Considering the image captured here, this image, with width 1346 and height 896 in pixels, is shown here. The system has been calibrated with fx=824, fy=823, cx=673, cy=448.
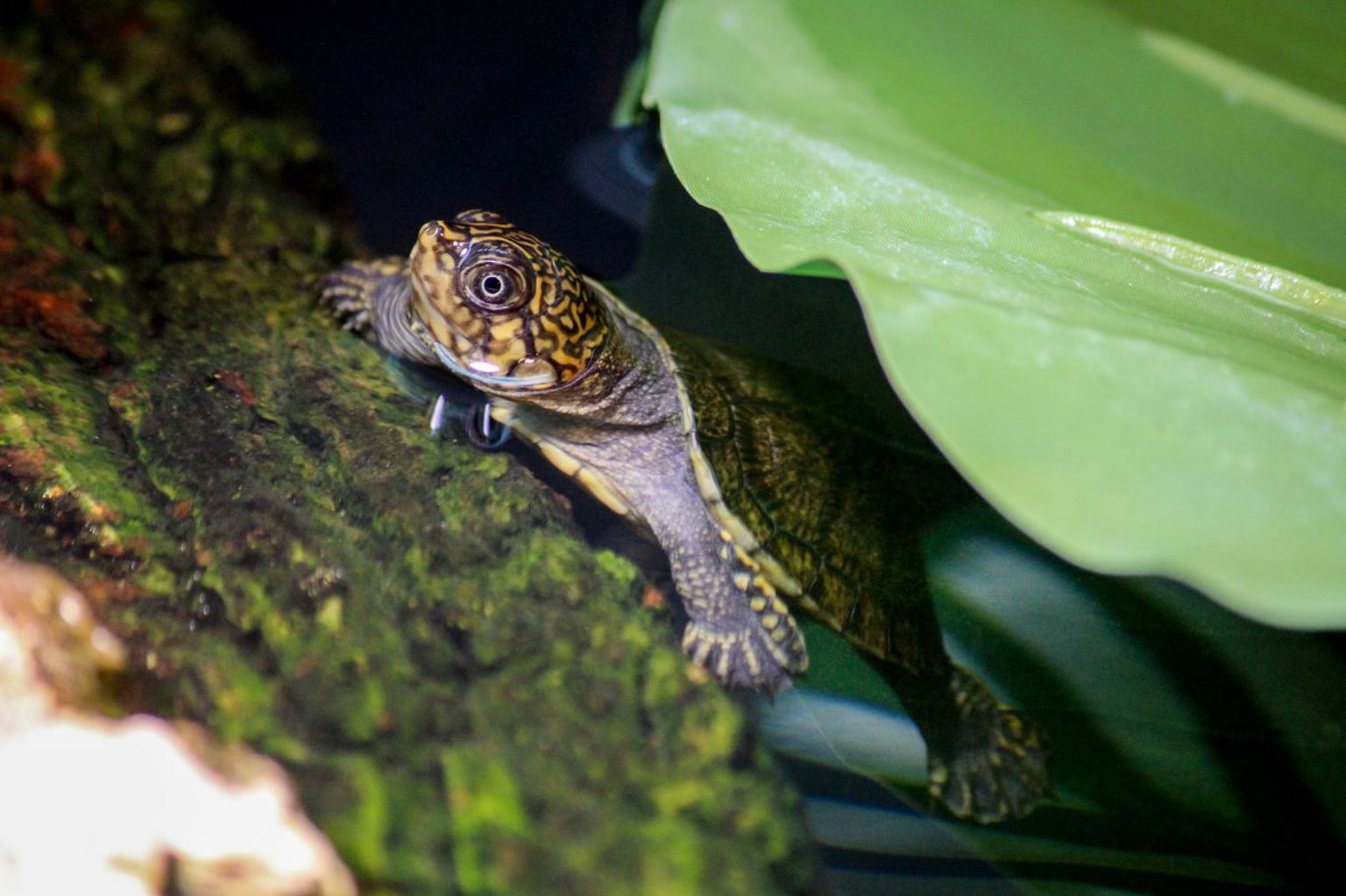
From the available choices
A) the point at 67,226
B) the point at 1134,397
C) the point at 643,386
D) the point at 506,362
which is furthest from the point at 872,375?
the point at 67,226

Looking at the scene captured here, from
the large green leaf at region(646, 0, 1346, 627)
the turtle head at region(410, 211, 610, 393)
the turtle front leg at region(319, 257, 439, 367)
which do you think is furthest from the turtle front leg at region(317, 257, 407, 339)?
the large green leaf at region(646, 0, 1346, 627)

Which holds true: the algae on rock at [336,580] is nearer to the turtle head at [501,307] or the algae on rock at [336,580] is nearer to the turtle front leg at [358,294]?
the turtle front leg at [358,294]

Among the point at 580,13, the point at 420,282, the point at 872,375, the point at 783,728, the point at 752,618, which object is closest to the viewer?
the point at 783,728

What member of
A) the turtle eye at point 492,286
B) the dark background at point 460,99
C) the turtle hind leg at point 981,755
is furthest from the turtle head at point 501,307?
the turtle hind leg at point 981,755

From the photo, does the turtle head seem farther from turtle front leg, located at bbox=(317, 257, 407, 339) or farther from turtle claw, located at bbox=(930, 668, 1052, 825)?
turtle claw, located at bbox=(930, 668, 1052, 825)

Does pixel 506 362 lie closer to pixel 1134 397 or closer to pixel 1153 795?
pixel 1134 397
